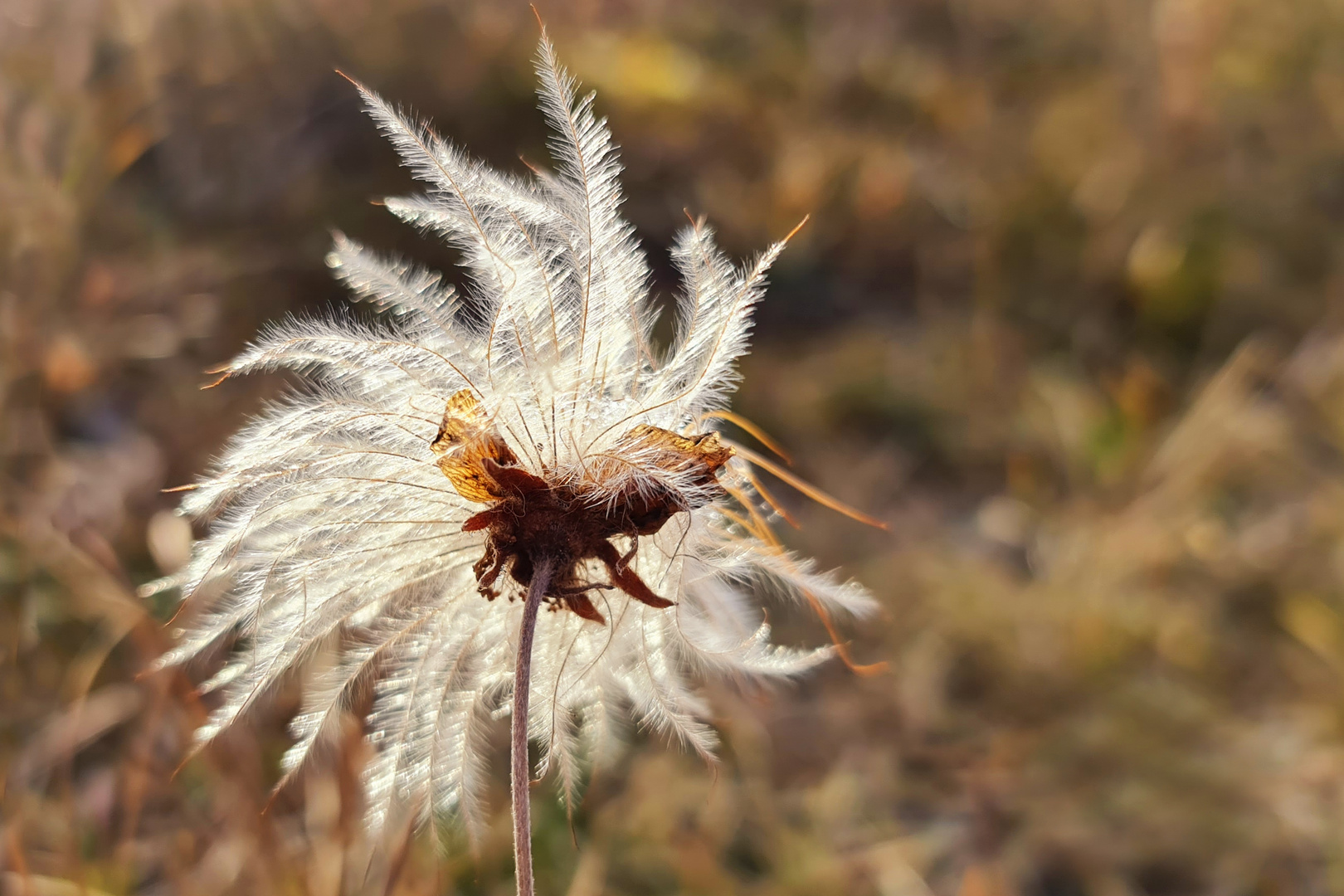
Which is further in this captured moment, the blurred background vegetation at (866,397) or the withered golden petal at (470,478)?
the blurred background vegetation at (866,397)

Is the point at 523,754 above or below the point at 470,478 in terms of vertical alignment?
below

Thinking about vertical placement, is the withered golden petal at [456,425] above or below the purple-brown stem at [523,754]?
above

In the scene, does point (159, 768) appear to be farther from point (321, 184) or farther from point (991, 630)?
point (321, 184)

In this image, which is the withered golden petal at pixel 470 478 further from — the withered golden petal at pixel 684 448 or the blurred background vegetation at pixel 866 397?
the blurred background vegetation at pixel 866 397

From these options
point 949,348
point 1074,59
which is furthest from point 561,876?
point 1074,59

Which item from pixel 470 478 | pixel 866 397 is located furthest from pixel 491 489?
pixel 866 397

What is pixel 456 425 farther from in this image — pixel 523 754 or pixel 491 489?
pixel 523 754

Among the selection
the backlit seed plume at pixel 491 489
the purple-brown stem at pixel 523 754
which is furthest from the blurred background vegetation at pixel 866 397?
the purple-brown stem at pixel 523 754
